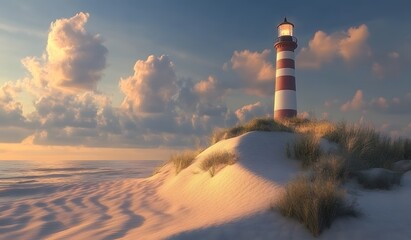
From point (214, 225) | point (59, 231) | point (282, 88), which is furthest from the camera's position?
point (282, 88)

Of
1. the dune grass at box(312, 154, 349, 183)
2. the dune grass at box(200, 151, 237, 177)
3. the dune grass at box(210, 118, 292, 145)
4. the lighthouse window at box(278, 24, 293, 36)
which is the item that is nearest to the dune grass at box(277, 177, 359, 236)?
the dune grass at box(312, 154, 349, 183)

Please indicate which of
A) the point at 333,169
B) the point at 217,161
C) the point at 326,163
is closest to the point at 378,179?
the point at 333,169

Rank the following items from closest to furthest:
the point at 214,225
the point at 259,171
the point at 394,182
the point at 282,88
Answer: the point at 214,225, the point at 394,182, the point at 259,171, the point at 282,88

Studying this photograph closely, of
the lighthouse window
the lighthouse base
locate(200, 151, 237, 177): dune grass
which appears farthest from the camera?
the lighthouse window

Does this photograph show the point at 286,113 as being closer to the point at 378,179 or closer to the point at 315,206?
the point at 378,179

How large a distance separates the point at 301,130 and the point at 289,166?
3482 mm

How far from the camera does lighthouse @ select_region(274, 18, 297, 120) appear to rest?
20.0 meters

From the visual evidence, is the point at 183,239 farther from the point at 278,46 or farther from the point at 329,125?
the point at 278,46

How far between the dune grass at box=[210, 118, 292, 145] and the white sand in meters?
0.96

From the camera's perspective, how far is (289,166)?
8828 mm

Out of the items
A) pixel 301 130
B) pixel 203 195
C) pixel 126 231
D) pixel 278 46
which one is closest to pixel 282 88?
pixel 278 46

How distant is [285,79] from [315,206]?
1597 centimetres

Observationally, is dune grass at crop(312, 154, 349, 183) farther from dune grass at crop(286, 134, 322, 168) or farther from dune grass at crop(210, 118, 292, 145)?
dune grass at crop(210, 118, 292, 145)

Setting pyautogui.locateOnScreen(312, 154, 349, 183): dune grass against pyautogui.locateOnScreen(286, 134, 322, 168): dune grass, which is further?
pyautogui.locateOnScreen(286, 134, 322, 168): dune grass
